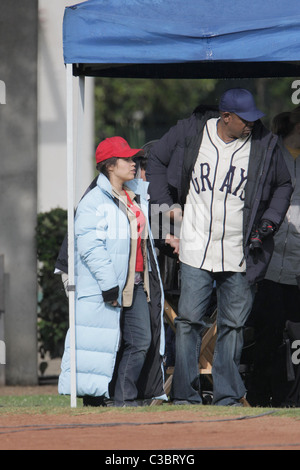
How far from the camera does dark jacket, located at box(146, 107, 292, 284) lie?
24.8ft

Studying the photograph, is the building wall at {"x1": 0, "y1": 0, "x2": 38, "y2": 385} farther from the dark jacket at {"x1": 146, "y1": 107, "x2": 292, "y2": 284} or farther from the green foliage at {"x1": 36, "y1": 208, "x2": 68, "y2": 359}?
the dark jacket at {"x1": 146, "y1": 107, "x2": 292, "y2": 284}

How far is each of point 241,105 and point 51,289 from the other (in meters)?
4.58

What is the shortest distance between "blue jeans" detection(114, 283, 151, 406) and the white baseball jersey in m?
0.46

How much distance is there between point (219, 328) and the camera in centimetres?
768

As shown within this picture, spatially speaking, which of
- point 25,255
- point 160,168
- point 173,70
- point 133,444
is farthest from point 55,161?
point 133,444

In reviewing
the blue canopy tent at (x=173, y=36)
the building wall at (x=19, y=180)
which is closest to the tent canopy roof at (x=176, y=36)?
the blue canopy tent at (x=173, y=36)

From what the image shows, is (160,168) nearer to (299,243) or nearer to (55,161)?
(299,243)

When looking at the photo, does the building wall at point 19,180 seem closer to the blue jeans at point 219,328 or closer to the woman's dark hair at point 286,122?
the woman's dark hair at point 286,122

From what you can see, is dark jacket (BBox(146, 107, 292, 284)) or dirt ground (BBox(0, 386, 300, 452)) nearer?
dirt ground (BBox(0, 386, 300, 452))

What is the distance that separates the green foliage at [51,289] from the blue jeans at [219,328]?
3.96 metres

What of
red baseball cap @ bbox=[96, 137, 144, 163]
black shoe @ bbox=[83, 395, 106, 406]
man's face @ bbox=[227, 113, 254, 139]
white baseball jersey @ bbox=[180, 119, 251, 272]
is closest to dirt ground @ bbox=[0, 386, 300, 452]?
black shoe @ bbox=[83, 395, 106, 406]

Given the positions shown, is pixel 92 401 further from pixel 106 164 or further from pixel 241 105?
pixel 241 105

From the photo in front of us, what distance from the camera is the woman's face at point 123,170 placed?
7.79 meters
